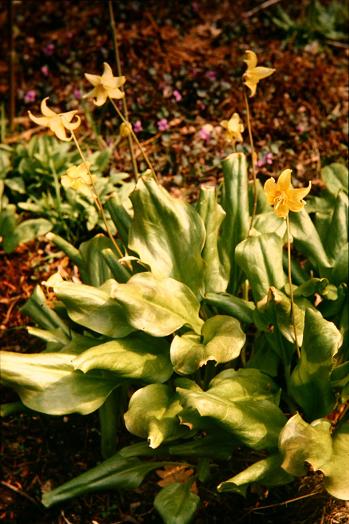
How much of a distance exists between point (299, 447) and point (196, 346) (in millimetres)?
538

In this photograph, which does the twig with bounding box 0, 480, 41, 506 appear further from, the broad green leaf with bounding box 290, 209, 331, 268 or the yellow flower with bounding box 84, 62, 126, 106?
the yellow flower with bounding box 84, 62, 126, 106

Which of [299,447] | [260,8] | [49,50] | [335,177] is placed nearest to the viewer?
[299,447]

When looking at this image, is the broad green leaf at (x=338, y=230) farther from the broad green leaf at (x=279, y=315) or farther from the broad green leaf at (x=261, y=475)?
the broad green leaf at (x=261, y=475)

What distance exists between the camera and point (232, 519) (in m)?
2.64

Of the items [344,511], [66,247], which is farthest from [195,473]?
[66,247]

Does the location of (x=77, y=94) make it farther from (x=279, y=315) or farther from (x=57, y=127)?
(x=279, y=315)

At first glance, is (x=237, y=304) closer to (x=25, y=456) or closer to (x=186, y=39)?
(x=25, y=456)

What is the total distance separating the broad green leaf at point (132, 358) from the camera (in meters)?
2.32

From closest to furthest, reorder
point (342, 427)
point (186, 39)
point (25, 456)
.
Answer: point (342, 427) → point (25, 456) → point (186, 39)

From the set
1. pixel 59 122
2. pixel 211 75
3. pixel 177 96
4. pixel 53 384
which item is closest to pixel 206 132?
pixel 177 96

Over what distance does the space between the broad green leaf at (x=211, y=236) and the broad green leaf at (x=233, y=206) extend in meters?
0.07

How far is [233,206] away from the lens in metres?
2.77

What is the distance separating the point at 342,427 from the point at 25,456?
4.73 ft

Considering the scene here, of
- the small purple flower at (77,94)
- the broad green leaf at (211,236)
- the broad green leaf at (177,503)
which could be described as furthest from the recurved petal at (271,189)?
the small purple flower at (77,94)
